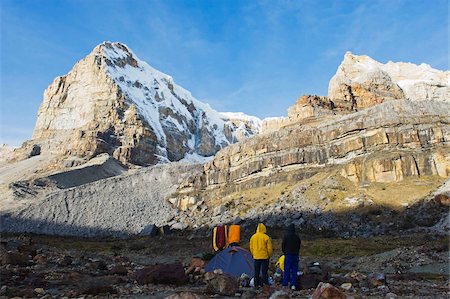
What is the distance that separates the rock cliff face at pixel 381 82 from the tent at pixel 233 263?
10560cm

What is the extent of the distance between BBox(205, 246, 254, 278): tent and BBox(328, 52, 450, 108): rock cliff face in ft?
346

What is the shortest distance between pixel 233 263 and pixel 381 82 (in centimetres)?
11897

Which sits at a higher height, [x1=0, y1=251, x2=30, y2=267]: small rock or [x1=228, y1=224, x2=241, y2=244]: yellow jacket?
[x1=228, y1=224, x2=241, y2=244]: yellow jacket

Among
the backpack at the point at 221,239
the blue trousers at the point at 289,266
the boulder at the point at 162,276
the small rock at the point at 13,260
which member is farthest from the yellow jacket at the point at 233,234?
Result: the small rock at the point at 13,260

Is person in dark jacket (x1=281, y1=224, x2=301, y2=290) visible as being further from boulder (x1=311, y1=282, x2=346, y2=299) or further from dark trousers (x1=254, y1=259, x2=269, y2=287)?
boulder (x1=311, y1=282, x2=346, y2=299)

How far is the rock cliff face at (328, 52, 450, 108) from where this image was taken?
117688 millimetres

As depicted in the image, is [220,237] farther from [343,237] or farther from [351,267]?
[343,237]

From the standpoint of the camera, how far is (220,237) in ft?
75.9

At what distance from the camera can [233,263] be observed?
57.8ft

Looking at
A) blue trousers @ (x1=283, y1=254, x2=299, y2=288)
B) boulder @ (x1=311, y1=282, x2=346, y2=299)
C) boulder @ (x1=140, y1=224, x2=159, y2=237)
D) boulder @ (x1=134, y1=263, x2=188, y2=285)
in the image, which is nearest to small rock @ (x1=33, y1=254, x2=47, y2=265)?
boulder @ (x1=134, y1=263, x2=188, y2=285)

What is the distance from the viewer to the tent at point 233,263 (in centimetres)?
1717

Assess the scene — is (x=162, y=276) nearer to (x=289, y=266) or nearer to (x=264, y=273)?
(x=264, y=273)

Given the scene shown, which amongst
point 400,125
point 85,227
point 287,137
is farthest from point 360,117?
point 85,227

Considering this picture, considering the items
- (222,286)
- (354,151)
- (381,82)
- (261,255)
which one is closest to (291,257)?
(261,255)
